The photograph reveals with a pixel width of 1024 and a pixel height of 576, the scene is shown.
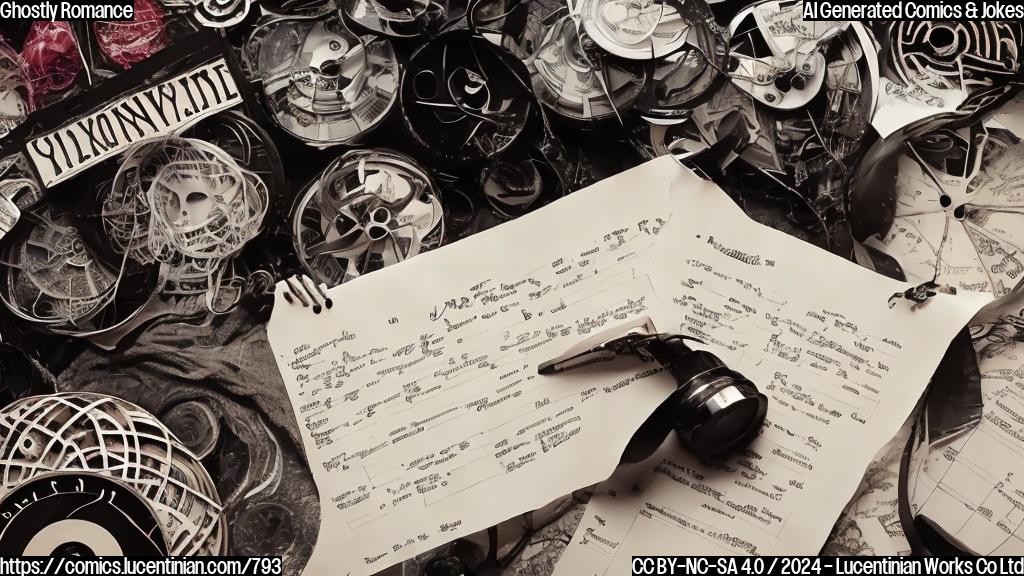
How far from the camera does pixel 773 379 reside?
0.80 metres

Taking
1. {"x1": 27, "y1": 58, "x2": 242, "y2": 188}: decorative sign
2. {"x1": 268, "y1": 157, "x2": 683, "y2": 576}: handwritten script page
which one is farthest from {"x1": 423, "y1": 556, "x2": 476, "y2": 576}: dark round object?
{"x1": 27, "y1": 58, "x2": 242, "y2": 188}: decorative sign

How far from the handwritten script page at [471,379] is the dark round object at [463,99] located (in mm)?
94

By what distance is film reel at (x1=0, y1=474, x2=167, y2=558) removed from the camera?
751mm

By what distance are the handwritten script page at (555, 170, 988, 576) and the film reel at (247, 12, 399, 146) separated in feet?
1.15

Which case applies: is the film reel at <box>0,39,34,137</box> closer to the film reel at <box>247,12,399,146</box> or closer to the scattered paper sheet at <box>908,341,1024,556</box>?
the film reel at <box>247,12,399,146</box>

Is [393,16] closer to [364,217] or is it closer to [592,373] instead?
[364,217]

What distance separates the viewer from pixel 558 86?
32.3 inches

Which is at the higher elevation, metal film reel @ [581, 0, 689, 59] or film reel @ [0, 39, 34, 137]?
film reel @ [0, 39, 34, 137]

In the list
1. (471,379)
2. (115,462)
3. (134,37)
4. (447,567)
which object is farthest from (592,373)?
(134,37)

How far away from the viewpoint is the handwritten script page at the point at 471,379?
784mm

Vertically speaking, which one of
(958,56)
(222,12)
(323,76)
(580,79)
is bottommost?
(958,56)

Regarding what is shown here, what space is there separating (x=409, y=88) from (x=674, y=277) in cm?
35

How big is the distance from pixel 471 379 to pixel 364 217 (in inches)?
8.1

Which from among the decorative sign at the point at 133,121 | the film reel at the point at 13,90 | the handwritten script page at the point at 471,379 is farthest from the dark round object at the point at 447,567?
the film reel at the point at 13,90
